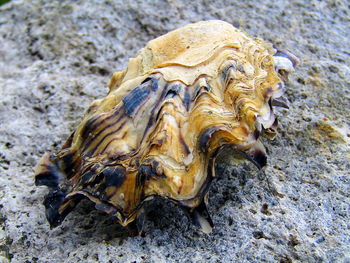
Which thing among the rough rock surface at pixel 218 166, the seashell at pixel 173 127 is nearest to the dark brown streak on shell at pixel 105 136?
the seashell at pixel 173 127

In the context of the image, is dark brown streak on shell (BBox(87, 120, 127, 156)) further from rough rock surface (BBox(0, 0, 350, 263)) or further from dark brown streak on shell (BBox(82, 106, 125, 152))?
rough rock surface (BBox(0, 0, 350, 263))

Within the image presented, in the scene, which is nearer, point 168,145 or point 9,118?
point 168,145

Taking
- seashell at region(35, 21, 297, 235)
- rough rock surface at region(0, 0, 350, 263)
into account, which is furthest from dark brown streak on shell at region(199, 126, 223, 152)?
rough rock surface at region(0, 0, 350, 263)


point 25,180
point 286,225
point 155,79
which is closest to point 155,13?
point 155,79

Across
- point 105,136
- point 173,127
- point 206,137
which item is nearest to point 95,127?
point 105,136

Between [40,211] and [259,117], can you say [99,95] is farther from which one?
[259,117]

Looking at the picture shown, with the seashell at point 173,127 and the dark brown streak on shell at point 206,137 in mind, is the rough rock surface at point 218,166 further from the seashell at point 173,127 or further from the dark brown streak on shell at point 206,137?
the dark brown streak on shell at point 206,137
